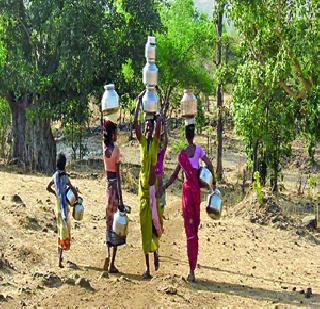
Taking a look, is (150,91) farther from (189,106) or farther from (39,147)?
(39,147)

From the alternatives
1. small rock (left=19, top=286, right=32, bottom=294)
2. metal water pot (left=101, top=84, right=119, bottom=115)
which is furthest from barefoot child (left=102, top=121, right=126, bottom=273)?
small rock (left=19, top=286, right=32, bottom=294)

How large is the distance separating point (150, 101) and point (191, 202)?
133 centimetres

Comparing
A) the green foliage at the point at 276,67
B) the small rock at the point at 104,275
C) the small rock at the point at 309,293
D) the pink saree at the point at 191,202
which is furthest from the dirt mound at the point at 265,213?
the small rock at the point at 104,275

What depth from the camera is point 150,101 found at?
7.59 m

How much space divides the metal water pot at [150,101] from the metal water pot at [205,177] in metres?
0.95

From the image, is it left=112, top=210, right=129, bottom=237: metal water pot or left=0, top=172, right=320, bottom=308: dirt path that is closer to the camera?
left=0, top=172, right=320, bottom=308: dirt path

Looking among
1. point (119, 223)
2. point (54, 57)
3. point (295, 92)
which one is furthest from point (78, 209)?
point (54, 57)

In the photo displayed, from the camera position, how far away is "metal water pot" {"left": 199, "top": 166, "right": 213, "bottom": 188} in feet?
24.7

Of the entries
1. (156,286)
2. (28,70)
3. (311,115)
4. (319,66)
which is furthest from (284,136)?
(156,286)

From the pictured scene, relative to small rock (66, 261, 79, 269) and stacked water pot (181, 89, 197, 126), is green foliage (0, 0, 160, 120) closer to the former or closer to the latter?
small rock (66, 261, 79, 269)

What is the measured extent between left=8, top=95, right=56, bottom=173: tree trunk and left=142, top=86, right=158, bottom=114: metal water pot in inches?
438

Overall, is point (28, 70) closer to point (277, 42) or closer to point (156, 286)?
point (277, 42)

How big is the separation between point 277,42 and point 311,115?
1715 mm

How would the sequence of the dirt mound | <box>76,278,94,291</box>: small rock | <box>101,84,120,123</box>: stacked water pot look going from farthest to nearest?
the dirt mound, <box>101,84,120,123</box>: stacked water pot, <box>76,278,94,291</box>: small rock
